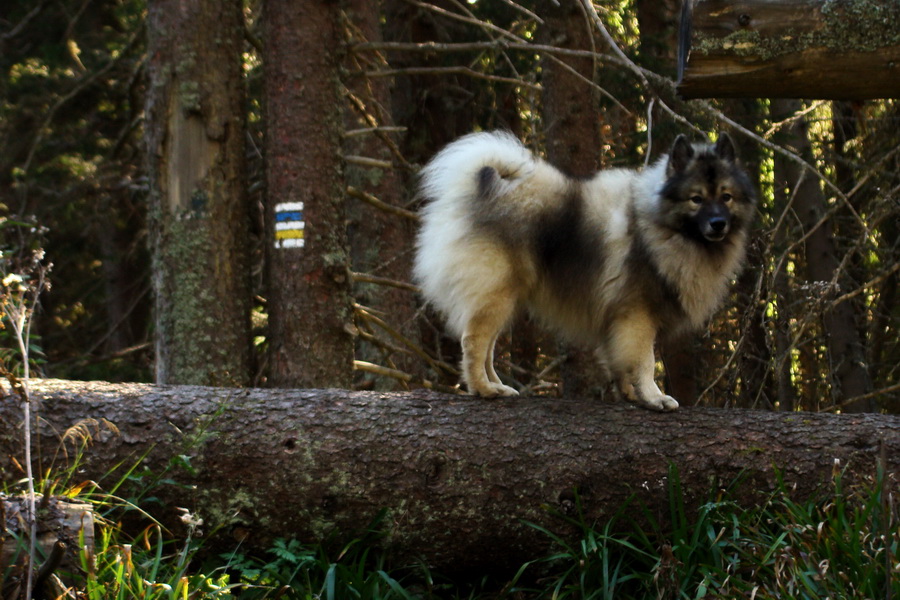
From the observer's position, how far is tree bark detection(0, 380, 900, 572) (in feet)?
12.5

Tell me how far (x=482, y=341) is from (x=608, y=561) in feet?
4.73

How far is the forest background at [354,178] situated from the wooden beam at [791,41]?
2.63ft

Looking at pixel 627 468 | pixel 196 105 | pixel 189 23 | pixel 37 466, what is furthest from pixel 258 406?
pixel 189 23

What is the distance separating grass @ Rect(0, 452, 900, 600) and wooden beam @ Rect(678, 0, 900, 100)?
1.59m

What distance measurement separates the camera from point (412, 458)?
3926 mm

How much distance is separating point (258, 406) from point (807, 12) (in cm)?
283

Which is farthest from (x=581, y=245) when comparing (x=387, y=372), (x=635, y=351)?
(x=387, y=372)

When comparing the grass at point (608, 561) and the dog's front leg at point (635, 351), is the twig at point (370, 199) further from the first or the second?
the grass at point (608, 561)

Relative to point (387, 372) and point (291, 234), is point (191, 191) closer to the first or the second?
point (291, 234)

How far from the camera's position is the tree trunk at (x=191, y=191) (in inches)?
200

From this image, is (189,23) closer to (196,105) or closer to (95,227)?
(196,105)

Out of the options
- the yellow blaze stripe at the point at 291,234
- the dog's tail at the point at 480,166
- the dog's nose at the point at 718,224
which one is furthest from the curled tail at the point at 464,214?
the dog's nose at the point at 718,224

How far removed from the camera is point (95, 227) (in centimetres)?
984

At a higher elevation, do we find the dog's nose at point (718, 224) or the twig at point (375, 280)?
the dog's nose at point (718, 224)
